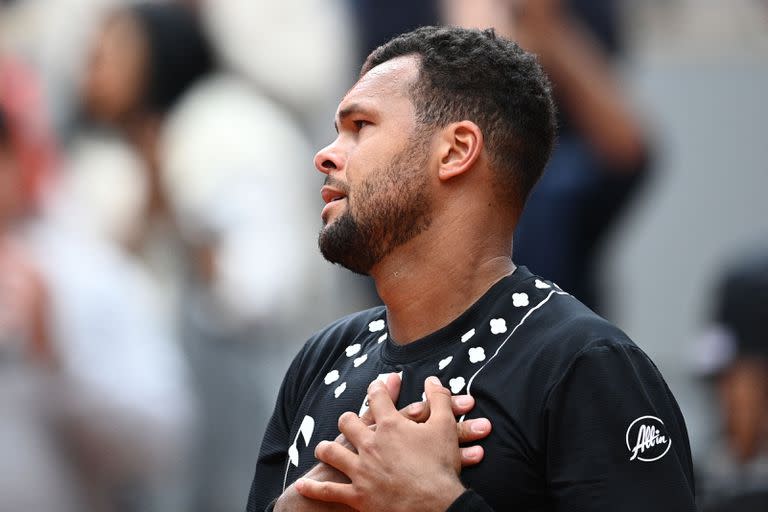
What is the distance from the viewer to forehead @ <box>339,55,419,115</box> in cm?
255

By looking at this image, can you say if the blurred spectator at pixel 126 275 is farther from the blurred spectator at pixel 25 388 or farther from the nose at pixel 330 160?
the nose at pixel 330 160

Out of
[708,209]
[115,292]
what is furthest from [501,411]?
[708,209]

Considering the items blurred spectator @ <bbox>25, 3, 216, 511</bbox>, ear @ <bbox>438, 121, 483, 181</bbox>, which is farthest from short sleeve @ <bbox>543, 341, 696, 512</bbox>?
blurred spectator @ <bbox>25, 3, 216, 511</bbox>

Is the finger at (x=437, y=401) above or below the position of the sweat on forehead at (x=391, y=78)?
below

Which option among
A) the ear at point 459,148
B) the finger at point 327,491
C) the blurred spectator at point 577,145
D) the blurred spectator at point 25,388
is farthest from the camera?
the blurred spectator at point 577,145

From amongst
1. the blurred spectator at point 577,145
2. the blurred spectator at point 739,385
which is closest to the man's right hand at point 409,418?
the blurred spectator at point 739,385

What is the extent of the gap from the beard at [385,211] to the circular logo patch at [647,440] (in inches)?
21.5

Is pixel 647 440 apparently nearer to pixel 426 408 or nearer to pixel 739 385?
pixel 426 408

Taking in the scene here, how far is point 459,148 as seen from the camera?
2.50 metres

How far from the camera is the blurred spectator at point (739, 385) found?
5.12 metres

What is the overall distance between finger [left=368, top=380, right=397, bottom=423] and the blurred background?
2.68m

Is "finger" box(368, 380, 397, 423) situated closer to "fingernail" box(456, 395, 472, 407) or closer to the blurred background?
"fingernail" box(456, 395, 472, 407)

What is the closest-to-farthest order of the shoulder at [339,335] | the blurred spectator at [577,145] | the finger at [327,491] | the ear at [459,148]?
the finger at [327,491] → the ear at [459,148] → the shoulder at [339,335] → the blurred spectator at [577,145]

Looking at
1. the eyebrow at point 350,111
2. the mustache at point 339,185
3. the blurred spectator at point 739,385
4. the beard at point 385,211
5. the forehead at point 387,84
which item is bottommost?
the blurred spectator at point 739,385
